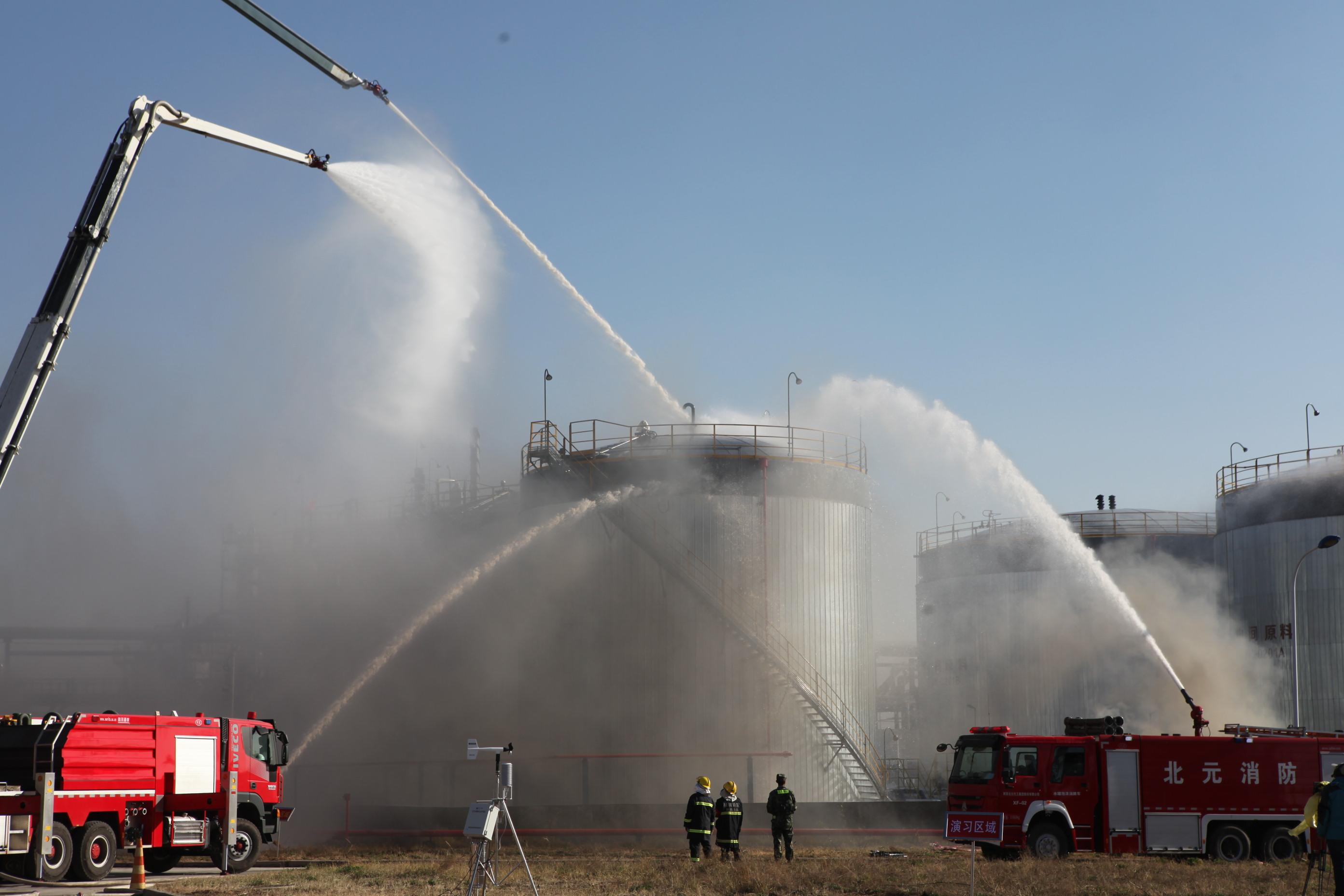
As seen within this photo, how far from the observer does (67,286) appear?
22.0 m

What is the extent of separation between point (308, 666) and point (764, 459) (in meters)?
20.7

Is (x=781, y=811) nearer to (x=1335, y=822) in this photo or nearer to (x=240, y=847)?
(x=1335, y=822)

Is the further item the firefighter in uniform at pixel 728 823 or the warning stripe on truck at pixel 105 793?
the firefighter in uniform at pixel 728 823

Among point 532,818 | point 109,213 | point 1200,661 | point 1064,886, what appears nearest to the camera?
point 1064,886

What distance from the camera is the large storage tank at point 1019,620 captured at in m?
42.7

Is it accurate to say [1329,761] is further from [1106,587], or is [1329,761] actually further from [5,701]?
[5,701]

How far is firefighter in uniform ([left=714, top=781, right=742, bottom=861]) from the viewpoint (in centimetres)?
2242

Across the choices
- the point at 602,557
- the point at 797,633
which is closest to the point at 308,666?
the point at 602,557

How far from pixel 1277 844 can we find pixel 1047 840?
14.4 ft

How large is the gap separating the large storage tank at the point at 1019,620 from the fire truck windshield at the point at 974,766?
18.5m

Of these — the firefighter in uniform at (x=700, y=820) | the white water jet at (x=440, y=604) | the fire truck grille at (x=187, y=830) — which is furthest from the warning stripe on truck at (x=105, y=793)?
the white water jet at (x=440, y=604)

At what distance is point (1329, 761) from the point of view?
24391 millimetres

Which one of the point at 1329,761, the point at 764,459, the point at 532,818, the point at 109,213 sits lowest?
the point at 532,818

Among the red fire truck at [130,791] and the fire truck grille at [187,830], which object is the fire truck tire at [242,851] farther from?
the fire truck grille at [187,830]
